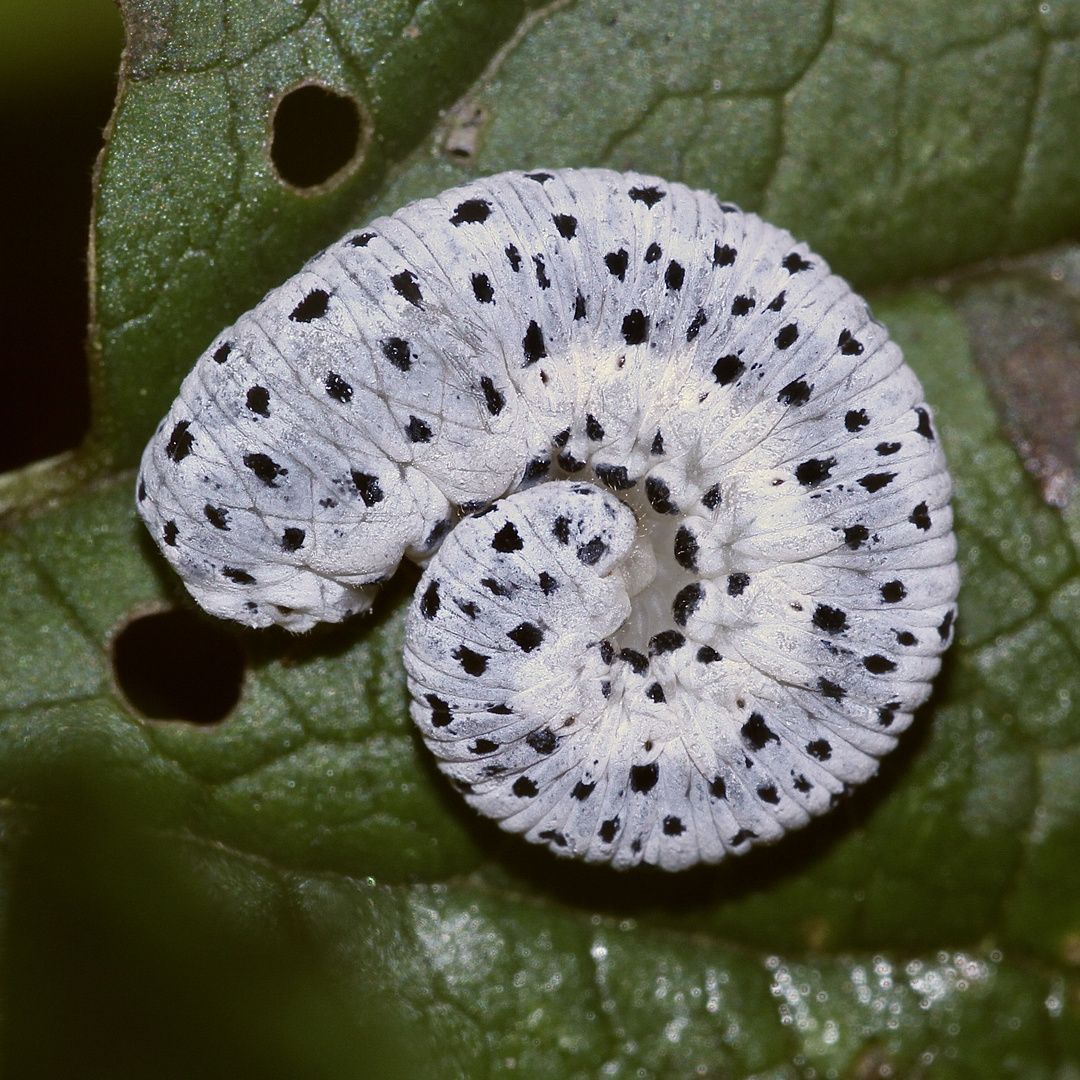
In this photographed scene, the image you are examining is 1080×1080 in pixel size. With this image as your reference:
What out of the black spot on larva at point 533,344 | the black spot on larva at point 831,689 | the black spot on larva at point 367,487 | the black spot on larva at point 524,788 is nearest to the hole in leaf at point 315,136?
the black spot on larva at point 533,344

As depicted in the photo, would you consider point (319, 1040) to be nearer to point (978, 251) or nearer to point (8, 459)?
point (8, 459)

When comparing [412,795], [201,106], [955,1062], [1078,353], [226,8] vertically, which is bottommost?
[955,1062]

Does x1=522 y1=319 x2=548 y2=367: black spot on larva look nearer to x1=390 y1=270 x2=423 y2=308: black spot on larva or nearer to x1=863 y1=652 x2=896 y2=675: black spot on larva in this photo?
x1=390 y1=270 x2=423 y2=308: black spot on larva

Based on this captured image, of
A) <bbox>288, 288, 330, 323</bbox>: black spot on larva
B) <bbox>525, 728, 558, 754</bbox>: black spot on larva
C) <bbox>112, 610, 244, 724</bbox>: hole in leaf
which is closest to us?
<bbox>288, 288, 330, 323</bbox>: black spot on larva

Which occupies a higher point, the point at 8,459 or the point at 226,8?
the point at 226,8

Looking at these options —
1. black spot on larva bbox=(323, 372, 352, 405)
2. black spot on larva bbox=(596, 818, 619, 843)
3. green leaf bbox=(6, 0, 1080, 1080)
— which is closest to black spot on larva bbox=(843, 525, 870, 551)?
green leaf bbox=(6, 0, 1080, 1080)

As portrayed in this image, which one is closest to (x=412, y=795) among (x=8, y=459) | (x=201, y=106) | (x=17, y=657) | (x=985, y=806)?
(x=17, y=657)

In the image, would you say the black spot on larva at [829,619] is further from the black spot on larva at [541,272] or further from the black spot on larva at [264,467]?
the black spot on larva at [264,467]

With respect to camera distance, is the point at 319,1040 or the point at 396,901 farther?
the point at 396,901
